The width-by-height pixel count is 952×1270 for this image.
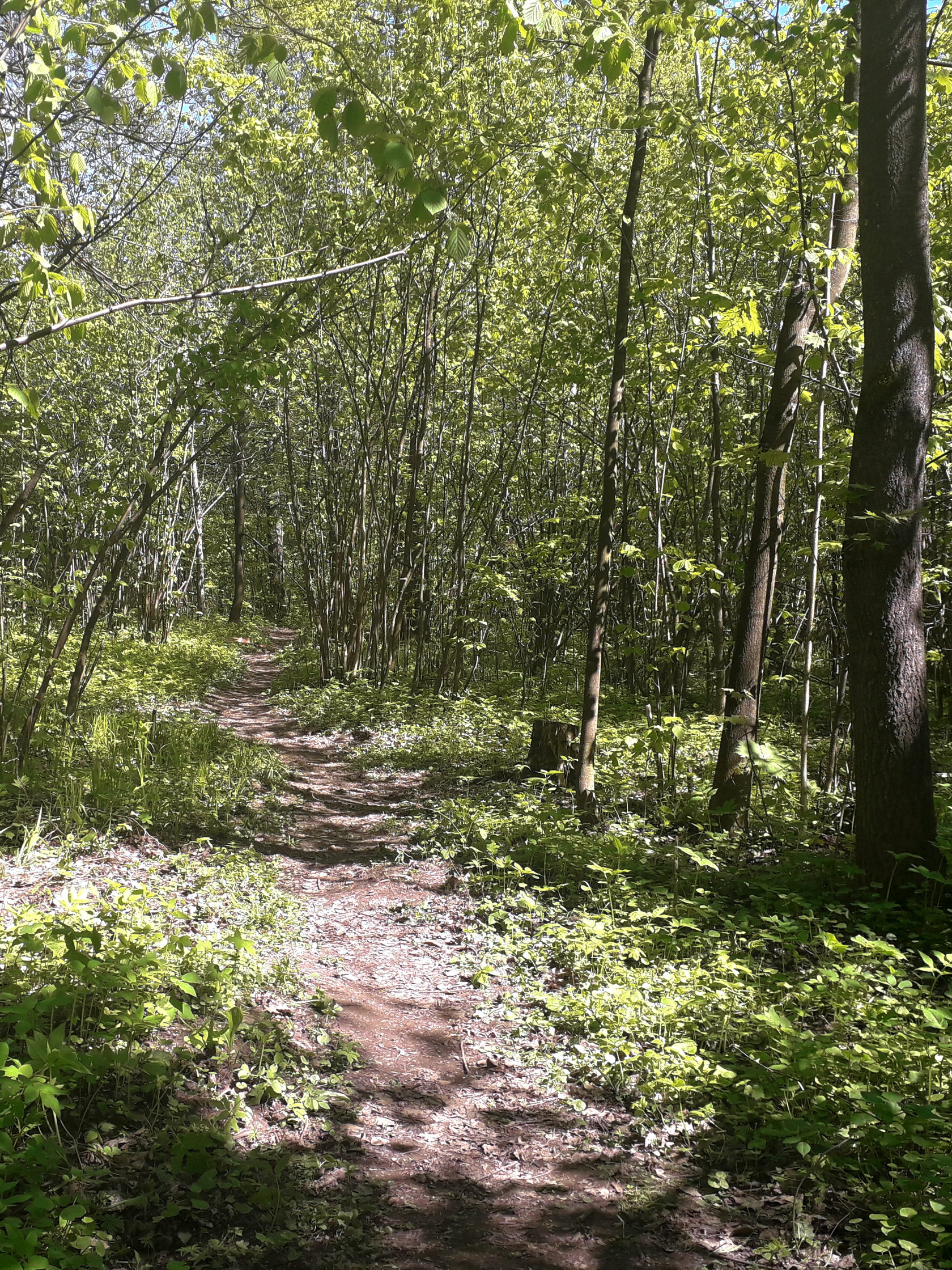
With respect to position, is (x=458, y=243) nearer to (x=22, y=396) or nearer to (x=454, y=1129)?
(x=22, y=396)

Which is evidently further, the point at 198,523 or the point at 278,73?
the point at 198,523

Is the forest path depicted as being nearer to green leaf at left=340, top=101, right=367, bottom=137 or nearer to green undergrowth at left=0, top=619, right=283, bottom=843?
green undergrowth at left=0, top=619, right=283, bottom=843

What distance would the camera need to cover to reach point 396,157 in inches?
71.4

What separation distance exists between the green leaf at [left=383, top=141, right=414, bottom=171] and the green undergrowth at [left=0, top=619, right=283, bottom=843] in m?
3.97

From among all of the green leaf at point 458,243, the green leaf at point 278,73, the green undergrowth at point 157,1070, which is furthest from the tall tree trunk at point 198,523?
the green leaf at point 458,243

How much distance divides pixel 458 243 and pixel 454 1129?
283cm

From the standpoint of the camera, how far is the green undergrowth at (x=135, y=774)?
4875 millimetres

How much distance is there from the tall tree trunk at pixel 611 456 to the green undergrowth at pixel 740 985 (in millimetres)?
426

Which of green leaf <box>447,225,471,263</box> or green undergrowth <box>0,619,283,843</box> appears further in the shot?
green undergrowth <box>0,619,283,843</box>

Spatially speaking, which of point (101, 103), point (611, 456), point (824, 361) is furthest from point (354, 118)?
point (611, 456)

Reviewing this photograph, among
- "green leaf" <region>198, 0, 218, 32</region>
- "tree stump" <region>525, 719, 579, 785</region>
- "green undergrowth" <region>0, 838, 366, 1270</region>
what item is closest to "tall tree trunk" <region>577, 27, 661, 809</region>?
"tree stump" <region>525, 719, 579, 785</region>

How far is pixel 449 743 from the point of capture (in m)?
8.09

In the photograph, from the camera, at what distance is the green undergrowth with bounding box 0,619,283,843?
4875mm

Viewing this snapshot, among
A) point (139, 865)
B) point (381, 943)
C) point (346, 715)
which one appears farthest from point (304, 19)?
point (381, 943)
